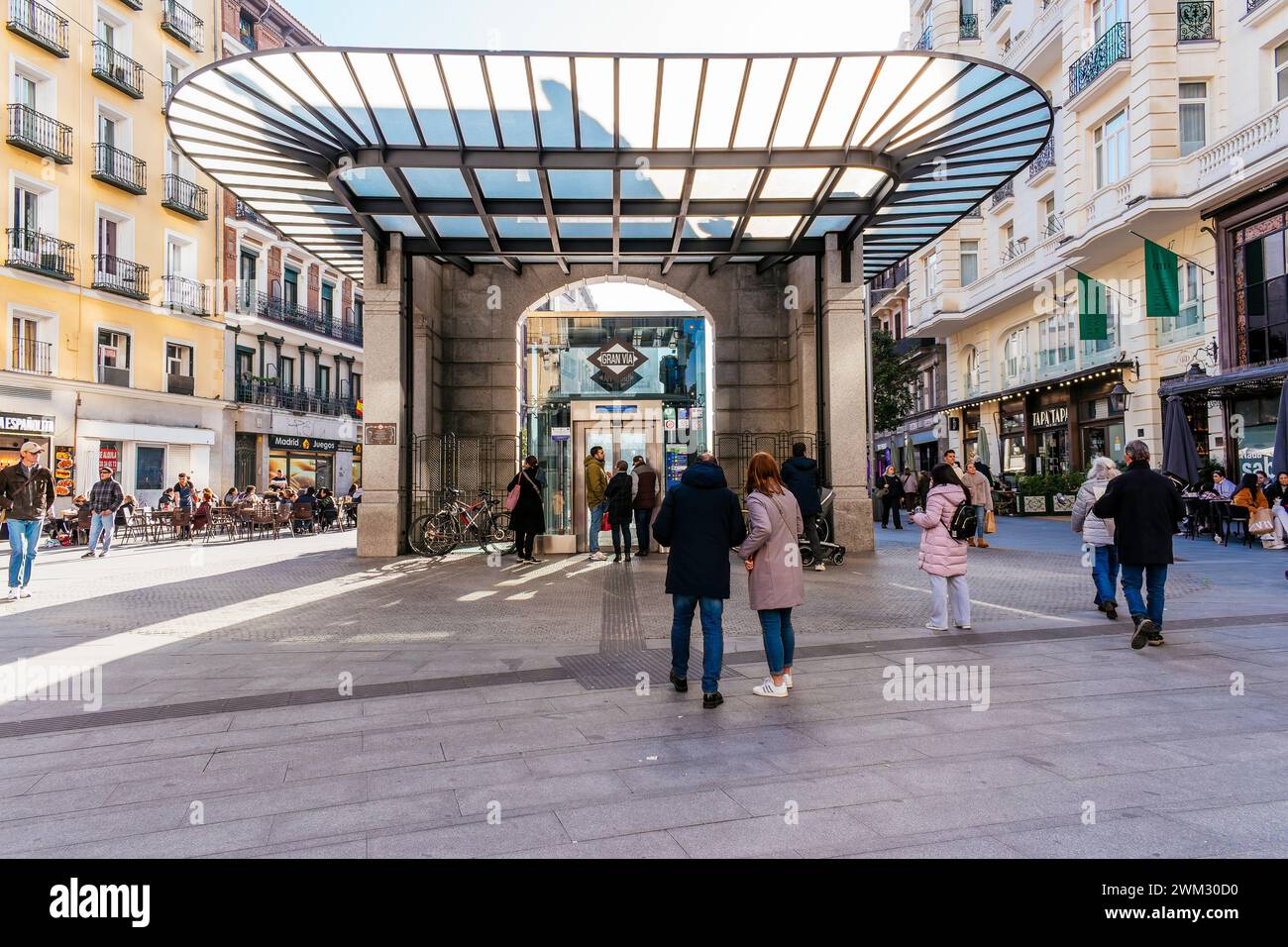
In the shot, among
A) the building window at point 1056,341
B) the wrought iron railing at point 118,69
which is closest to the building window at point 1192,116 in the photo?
the building window at point 1056,341

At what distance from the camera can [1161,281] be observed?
68.5ft

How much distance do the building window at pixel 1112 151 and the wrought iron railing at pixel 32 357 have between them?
97.6 ft

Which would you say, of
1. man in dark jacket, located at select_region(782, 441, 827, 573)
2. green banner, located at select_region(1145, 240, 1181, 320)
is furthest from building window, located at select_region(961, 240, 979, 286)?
man in dark jacket, located at select_region(782, 441, 827, 573)

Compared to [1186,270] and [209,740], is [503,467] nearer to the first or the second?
[209,740]

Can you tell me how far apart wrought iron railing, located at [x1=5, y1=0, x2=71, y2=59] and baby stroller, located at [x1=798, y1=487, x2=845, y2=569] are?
25.4 m

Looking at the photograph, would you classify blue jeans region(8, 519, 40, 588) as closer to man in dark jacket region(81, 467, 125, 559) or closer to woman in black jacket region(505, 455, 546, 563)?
man in dark jacket region(81, 467, 125, 559)

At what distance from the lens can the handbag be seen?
15812 millimetres

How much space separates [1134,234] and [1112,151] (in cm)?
330

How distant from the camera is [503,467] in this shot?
1814 cm

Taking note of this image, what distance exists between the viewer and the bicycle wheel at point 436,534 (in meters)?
15.6

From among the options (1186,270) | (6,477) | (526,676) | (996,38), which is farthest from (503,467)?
(996,38)

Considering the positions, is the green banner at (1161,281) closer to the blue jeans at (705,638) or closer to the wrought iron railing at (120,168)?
the blue jeans at (705,638)
